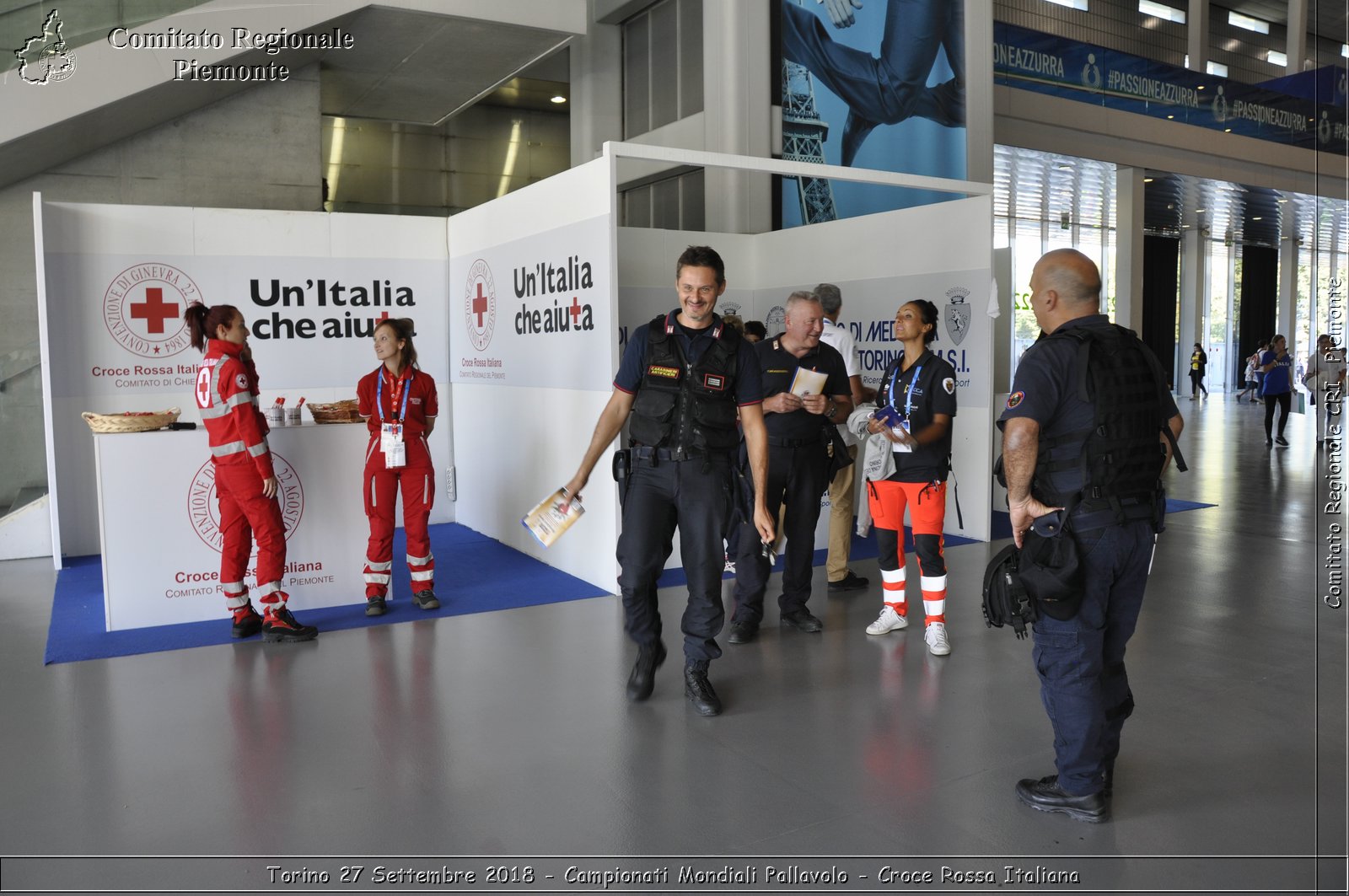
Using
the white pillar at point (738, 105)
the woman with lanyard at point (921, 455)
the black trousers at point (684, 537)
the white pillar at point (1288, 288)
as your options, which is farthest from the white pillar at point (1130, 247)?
the white pillar at point (1288, 288)

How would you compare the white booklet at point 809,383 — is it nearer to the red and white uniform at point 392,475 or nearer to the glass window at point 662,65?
the red and white uniform at point 392,475

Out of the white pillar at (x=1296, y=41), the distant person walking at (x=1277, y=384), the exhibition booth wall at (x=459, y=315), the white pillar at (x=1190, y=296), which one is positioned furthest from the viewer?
the white pillar at (x=1190, y=296)

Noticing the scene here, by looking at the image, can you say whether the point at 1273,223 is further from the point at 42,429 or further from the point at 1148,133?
the point at 42,429

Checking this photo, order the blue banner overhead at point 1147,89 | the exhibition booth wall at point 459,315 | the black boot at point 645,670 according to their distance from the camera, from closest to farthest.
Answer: the black boot at point 645,670 → the exhibition booth wall at point 459,315 → the blue banner overhead at point 1147,89

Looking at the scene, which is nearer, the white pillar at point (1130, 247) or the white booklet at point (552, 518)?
the white booklet at point (552, 518)

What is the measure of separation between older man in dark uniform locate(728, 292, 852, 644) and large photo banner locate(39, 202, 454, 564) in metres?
3.95

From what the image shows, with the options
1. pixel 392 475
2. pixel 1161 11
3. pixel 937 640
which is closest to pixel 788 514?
pixel 937 640

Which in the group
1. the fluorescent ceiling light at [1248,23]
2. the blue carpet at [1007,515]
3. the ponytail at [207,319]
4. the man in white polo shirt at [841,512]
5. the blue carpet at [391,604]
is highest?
the fluorescent ceiling light at [1248,23]

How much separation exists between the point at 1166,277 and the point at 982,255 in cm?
2095

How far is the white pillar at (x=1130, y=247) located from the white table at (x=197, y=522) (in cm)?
1274

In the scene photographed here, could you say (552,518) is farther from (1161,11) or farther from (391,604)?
(1161,11)

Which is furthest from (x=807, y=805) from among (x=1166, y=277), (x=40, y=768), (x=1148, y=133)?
(x=1166, y=277)

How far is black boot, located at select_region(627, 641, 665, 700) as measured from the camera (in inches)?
149

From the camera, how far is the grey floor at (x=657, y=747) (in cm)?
272
